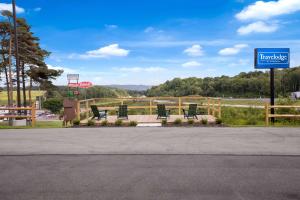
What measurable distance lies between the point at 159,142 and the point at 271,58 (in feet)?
33.0

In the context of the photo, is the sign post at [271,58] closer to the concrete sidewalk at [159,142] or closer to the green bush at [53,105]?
the concrete sidewalk at [159,142]

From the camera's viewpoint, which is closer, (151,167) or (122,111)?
(151,167)

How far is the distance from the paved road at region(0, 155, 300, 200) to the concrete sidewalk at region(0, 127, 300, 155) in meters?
0.72

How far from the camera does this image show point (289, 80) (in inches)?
4830

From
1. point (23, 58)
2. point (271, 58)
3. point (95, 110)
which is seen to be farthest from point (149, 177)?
point (23, 58)

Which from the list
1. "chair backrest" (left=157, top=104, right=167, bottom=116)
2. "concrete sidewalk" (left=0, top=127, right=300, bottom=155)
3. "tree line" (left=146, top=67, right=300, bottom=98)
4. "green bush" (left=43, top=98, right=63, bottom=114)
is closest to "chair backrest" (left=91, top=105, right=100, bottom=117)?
"chair backrest" (left=157, top=104, right=167, bottom=116)

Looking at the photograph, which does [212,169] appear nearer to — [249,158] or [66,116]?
[249,158]

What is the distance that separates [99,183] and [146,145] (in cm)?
398

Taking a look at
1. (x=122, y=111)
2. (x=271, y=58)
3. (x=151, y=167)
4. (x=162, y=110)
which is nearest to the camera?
(x=151, y=167)

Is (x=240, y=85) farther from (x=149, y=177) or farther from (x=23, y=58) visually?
(x=149, y=177)

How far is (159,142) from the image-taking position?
10094 millimetres

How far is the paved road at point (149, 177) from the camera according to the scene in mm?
5039

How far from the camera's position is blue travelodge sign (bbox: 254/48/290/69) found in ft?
55.9

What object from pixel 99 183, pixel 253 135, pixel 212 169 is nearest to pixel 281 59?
pixel 253 135
